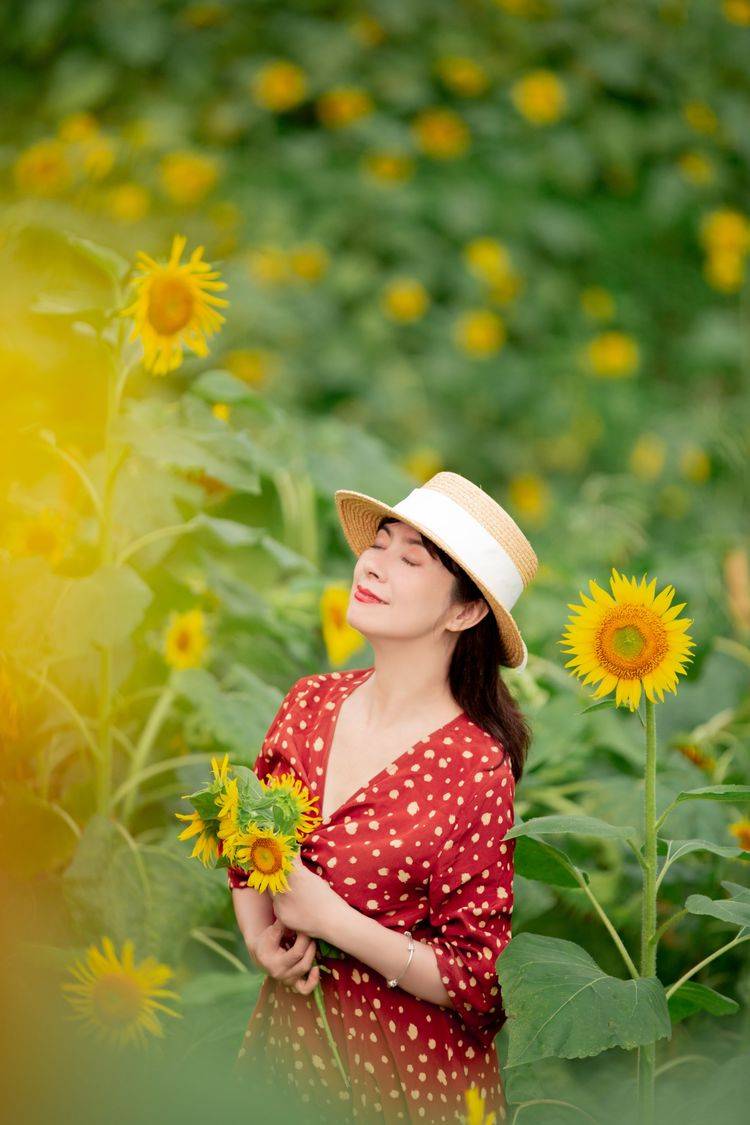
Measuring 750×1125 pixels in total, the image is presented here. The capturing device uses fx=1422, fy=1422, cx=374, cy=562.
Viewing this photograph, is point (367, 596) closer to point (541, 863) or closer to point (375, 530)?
point (375, 530)

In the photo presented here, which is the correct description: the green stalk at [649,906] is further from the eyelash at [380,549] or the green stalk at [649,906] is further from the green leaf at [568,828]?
the eyelash at [380,549]

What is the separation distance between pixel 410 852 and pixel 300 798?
0.37 feet

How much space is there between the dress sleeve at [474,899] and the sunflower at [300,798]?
12 cm

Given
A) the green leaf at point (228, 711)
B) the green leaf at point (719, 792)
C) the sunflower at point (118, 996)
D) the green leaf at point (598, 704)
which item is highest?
the green leaf at point (598, 704)

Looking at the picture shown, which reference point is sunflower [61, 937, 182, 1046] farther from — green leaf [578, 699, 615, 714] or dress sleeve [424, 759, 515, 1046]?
green leaf [578, 699, 615, 714]

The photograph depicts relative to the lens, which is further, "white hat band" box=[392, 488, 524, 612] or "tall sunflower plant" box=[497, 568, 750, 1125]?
"white hat band" box=[392, 488, 524, 612]

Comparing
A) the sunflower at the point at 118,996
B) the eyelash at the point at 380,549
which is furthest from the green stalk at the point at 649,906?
the sunflower at the point at 118,996

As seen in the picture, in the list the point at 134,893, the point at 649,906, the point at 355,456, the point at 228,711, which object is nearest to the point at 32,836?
the point at 134,893

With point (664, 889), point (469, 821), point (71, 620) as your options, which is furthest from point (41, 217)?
point (664, 889)

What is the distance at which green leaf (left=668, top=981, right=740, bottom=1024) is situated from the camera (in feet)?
4.31

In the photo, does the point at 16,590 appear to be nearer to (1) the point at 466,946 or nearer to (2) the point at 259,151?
(1) the point at 466,946

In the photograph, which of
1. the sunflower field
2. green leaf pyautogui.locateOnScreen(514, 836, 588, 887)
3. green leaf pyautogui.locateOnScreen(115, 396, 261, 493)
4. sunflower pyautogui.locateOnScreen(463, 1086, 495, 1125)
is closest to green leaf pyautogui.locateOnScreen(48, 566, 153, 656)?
the sunflower field

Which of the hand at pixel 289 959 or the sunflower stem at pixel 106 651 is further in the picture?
the sunflower stem at pixel 106 651

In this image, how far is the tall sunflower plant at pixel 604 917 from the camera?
1.18 m
